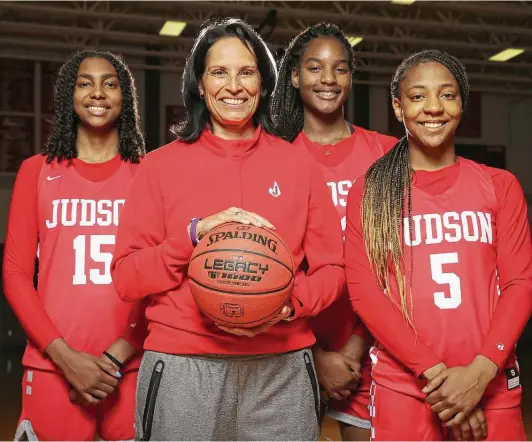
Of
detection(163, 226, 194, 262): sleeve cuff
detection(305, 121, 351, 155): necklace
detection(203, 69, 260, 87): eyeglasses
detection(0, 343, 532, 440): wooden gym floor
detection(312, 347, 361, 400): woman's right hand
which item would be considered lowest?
detection(0, 343, 532, 440): wooden gym floor

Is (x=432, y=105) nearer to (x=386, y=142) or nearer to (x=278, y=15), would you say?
(x=386, y=142)

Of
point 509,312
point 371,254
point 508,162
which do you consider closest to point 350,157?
point 371,254

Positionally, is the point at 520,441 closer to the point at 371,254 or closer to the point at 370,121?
the point at 371,254

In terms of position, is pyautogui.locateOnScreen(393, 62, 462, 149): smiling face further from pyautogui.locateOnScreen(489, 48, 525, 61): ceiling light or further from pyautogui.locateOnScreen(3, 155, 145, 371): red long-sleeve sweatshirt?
pyautogui.locateOnScreen(489, 48, 525, 61): ceiling light

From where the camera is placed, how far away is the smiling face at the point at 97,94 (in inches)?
104

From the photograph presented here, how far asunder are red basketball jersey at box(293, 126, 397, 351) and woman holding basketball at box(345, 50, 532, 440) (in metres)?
0.23

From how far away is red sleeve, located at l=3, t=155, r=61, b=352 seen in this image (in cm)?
244

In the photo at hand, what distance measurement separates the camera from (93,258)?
2512mm

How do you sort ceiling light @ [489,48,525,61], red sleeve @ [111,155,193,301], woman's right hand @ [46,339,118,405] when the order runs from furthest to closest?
ceiling light @ [489,48,525,61]
woman's right hand @ [46,339,118,405]
red sleeve @ [111,155,193,301]

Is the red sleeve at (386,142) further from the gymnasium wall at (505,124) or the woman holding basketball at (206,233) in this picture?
the gymnasium wall at (505,124)

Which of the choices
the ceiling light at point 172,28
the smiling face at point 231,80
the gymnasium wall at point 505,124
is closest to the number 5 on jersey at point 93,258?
the smiling face at point 231,80

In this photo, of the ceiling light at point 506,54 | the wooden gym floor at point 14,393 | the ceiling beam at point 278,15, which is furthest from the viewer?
the ceiling light at point 506,54

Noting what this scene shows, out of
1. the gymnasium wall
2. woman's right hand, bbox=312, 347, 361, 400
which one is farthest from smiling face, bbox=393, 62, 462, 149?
the gymnasium wall

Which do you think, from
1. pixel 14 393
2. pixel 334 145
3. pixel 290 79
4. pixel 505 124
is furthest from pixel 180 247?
pixel 505 124
